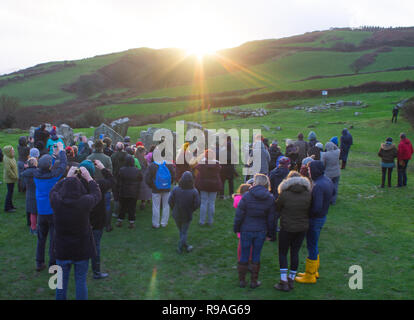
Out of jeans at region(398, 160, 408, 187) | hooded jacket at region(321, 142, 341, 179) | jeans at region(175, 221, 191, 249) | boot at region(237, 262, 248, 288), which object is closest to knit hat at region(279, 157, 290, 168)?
jeans at region(175, 221, 191, 249)

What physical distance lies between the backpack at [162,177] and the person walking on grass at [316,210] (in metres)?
4.46

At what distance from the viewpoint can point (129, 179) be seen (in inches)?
383

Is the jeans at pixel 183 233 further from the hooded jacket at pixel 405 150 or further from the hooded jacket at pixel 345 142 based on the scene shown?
the hooded jacket at pixel 345 142

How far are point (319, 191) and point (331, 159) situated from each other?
17.6 feet

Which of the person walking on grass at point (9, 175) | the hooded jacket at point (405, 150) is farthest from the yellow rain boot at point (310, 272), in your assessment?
the hooded jacket at point (405, 150)

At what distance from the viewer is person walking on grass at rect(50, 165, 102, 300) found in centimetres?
541

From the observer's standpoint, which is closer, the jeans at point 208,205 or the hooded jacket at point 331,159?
the jeans at point 208,205

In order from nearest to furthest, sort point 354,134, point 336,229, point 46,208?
point 46,208
point 336,229
point 354,134

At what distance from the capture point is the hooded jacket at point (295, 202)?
648cm

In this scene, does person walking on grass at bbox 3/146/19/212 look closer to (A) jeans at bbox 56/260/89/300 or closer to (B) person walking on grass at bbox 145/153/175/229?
(B) person walking on grass at bbox 145/153/175/229

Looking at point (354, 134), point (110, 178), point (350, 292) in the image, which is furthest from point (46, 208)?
point (354, 134)
